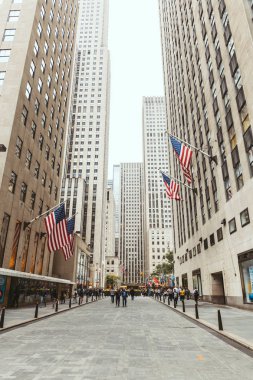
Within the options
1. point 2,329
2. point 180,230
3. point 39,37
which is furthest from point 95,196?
point 2,329

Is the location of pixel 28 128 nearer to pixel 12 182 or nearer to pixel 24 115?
pixel 24 115

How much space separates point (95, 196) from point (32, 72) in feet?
304

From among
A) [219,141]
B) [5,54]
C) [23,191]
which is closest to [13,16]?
[5,54]

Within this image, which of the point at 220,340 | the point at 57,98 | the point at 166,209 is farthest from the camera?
the point at 166,209

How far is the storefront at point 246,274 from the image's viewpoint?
24.1 metres

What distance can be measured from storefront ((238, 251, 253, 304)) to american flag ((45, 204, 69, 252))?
55.3 feet

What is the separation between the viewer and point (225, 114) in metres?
30.0

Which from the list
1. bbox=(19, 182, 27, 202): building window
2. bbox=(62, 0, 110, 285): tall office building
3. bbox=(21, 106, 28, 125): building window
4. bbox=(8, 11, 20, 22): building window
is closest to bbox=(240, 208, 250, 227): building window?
bbox=(19, 182, 27, 202): building window

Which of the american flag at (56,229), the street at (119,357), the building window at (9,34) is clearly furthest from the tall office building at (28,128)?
the street at (119,357)

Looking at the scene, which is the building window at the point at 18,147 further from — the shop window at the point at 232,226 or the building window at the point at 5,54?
the shop window at the point at 232,226

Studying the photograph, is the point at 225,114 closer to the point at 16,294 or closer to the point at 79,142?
the point at 16,294

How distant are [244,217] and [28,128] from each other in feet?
82.9

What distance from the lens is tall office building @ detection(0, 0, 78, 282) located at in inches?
1096

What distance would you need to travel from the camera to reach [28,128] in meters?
32.4
